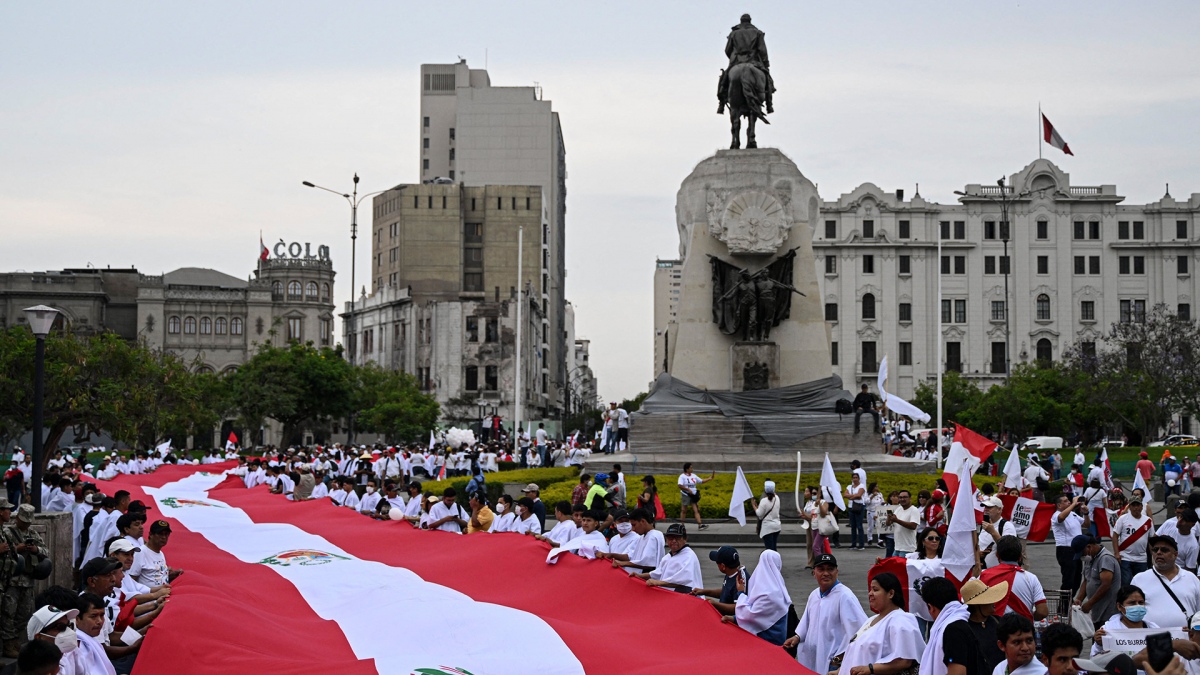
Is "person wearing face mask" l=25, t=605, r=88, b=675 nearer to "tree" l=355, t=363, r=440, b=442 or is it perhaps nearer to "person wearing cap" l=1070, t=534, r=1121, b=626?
"person wearing cap" l=1070, t=534, r=1121, b=626

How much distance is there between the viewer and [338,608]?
42.5 feet

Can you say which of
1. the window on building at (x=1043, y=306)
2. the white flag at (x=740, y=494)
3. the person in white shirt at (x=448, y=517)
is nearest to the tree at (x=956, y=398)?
the window on building at (x=1043, y=306)

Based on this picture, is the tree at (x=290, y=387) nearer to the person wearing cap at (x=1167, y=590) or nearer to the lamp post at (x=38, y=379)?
the lamp post at (x=38, y=379)

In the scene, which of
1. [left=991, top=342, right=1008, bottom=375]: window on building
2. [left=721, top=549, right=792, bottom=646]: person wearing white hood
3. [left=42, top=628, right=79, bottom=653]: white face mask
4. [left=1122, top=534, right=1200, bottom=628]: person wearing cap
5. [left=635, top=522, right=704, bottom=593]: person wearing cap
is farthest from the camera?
[left=991, top=342, right=1008, bottom=375]: window on building

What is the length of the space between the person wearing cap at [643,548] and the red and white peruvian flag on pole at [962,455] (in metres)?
2.95

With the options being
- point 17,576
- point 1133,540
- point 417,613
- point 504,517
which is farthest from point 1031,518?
point 17,576

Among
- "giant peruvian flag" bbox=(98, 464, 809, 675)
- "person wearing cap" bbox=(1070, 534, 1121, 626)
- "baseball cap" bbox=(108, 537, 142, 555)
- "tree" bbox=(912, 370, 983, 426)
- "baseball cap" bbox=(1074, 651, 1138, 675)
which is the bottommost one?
"giant peruvian flag" bbox=(98, 464, 809, 675)

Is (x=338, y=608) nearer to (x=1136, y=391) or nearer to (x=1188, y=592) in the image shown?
(x=1188, y=592)

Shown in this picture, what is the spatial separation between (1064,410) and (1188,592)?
64.6 m

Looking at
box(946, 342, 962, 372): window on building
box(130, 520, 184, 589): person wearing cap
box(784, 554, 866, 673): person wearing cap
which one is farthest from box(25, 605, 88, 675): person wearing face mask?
box(946, 342, 962, 372): window on building

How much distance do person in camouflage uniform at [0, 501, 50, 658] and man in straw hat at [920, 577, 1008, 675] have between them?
8988mm

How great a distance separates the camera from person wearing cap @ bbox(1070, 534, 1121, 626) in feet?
37.0

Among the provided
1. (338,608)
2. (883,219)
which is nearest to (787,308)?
(338,608)

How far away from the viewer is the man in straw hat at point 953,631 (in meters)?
7.06
